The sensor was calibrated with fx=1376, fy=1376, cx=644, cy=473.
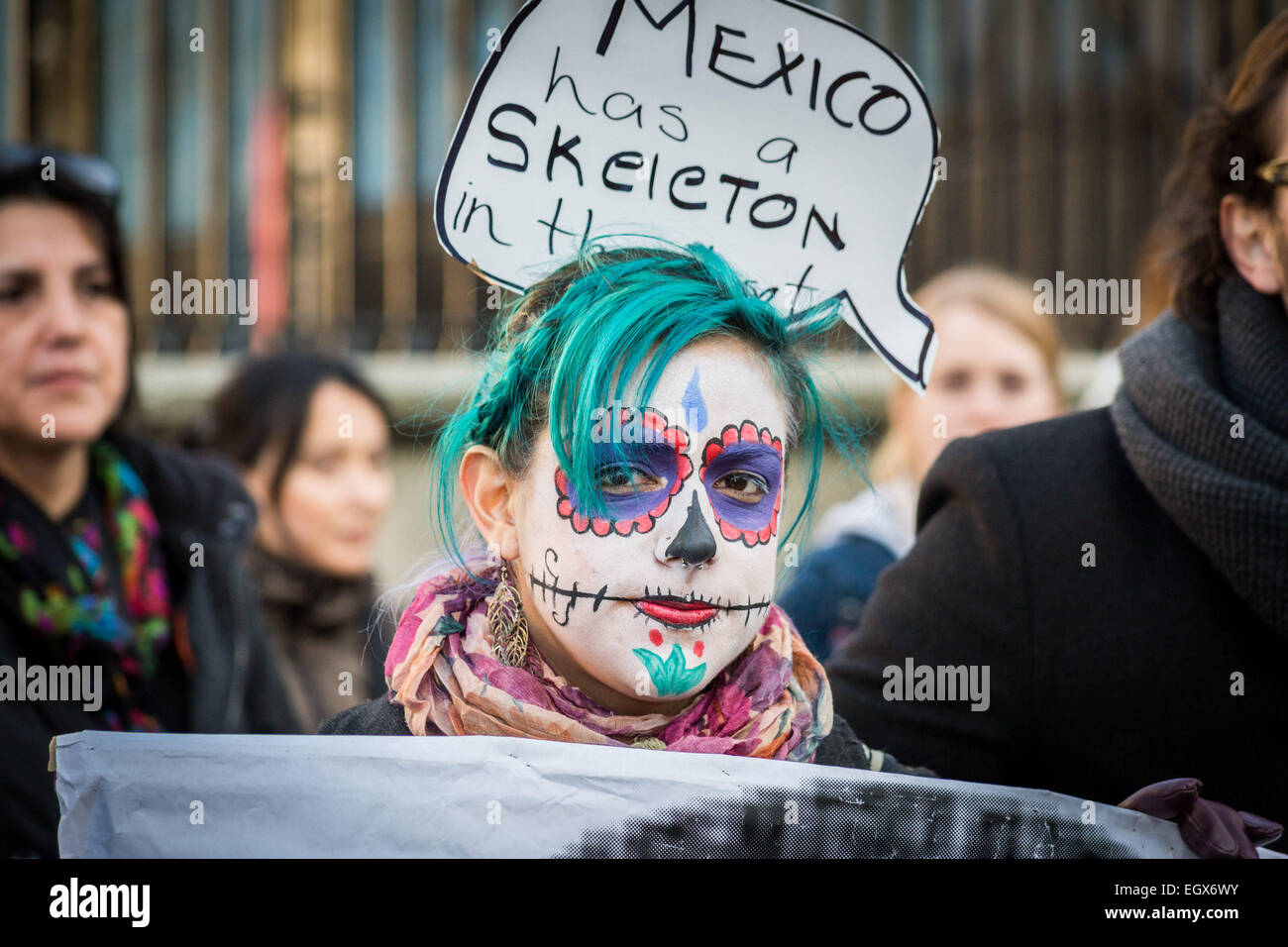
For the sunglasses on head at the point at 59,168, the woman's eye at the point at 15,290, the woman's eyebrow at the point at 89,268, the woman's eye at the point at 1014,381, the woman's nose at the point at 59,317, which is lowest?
the woman's eye at the point at 1014,381

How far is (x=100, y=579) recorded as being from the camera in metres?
2.47

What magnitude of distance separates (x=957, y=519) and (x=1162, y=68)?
18.1ft

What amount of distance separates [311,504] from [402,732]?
208 centimetres

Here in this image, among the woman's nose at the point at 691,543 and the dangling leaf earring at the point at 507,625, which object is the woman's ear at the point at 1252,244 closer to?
the woman's nose at the point at 691,543

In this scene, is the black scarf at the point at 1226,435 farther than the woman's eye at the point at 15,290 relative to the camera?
No

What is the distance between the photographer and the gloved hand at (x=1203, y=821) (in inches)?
55.4

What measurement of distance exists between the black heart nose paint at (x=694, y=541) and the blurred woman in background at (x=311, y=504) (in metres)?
2.07

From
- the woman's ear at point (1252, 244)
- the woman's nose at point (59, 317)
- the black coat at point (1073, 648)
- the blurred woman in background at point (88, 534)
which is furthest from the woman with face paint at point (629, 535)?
the woman's nose at point (59, 317)

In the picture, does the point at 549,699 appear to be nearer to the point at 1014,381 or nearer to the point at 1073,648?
the point at 1073,648

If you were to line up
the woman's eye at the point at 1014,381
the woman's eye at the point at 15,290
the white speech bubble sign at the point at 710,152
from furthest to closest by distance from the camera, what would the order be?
1. the woman's eye at the point at 1014,381
2. the woman's eye at the point at 15,290
3. the white speech bubble sign at the point at 710,152

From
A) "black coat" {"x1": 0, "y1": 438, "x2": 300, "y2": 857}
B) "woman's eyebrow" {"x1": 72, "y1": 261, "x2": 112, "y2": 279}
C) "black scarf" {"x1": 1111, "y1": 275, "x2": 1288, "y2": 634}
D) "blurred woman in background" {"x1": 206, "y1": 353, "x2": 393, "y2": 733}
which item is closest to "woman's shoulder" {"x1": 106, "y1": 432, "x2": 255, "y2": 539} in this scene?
"black coat" {"x1": 0, "y1": 438, "x2": 300, "y2": 857}

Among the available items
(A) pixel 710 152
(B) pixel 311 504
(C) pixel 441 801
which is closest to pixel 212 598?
(B) pixel 311 504
